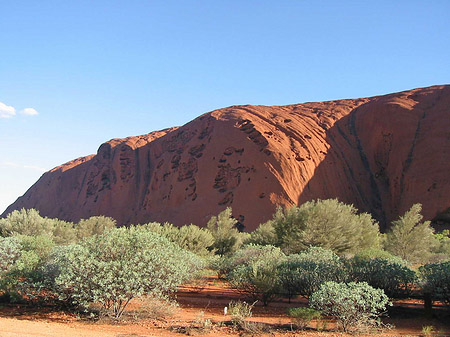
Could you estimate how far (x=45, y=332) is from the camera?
736cm

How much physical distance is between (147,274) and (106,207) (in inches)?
2045

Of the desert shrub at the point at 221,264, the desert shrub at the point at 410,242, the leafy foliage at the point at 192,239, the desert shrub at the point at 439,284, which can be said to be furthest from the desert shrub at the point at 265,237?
the desert shrub at the point at 439,284

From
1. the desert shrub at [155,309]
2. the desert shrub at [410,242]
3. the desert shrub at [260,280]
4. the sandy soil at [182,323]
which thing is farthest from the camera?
the desert shrub at [410,242]

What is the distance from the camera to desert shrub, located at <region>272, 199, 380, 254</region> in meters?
18.7

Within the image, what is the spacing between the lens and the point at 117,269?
Result: 9.13 meters

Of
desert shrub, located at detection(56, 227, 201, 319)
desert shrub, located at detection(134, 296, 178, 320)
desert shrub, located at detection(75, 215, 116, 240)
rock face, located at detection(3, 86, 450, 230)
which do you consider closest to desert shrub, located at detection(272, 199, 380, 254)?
desert shrub, located at detection(134, 296, 178, 320)

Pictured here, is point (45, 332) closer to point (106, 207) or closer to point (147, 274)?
point (147, 274)

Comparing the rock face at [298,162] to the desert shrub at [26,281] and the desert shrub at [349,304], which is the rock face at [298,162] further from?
the desert shrub at [349,304]

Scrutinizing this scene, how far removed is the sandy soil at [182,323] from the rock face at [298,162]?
27470 millimetres

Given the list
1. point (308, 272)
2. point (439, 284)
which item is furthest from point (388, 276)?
point (308, 272)

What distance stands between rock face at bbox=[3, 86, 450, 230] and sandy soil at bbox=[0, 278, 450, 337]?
1081 inches

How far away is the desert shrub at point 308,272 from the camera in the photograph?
36.6 feet

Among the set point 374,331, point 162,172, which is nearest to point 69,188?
point 162,172

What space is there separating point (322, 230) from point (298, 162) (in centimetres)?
2483
